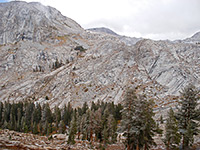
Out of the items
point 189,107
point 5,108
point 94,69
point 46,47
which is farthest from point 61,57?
point 189,107

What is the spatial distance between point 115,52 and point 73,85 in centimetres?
4980

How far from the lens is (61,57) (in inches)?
6727

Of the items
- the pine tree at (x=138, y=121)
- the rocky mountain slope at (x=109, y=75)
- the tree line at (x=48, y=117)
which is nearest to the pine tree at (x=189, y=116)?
the pine tree at (x=138, y=121)

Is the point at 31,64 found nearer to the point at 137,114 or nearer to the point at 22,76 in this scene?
the point at 22,76

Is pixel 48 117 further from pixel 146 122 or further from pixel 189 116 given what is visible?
pixel 189 116

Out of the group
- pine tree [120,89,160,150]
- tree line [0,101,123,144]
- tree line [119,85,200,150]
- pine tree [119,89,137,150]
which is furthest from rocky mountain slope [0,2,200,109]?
pine tree [120,89,160,150]

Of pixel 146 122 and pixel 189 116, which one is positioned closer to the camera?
pixel 146 122

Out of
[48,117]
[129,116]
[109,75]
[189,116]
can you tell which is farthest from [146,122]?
[109,75]

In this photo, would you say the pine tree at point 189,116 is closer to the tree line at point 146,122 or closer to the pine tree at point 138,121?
the tree line at point 146,122

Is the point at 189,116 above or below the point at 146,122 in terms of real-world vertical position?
above

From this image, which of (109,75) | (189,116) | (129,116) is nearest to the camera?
(129,116)

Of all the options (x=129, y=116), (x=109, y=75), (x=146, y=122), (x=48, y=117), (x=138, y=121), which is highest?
(x=109, y=75)

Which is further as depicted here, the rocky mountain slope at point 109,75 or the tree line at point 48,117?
the rocky mountain slope at point 109,75

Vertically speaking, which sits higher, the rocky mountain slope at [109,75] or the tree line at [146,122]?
the rocky mountain slope at [109,75]
